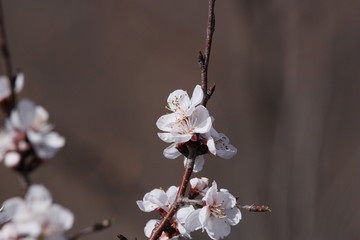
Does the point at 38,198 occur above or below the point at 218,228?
above

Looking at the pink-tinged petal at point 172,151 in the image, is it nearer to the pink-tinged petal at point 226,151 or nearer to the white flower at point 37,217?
the pink-tinged petal at point 226,151

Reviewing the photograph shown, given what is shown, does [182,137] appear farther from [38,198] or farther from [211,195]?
[38,198]

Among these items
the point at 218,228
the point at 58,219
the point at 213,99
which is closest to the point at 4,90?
the point at 58,219

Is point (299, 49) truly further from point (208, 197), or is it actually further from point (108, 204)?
point (208, 197)

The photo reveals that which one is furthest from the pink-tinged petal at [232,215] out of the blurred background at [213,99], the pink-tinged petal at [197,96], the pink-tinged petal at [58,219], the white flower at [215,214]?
the blurred background at [213,99]

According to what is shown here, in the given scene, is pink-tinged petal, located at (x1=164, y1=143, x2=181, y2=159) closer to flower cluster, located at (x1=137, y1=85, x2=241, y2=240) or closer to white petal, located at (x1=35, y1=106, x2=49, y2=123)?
flower cluster, located at (x1=137, y1=85, x2=241, y2=240)

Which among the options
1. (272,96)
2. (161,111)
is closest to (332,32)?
(272,96)
